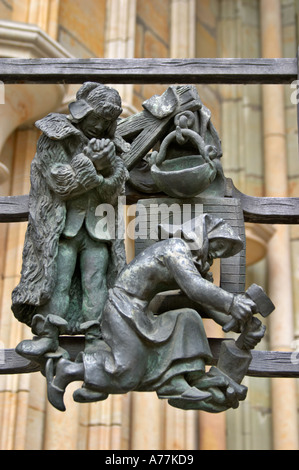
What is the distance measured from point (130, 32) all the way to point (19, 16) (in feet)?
2.58

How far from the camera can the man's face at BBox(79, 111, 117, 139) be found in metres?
3.23

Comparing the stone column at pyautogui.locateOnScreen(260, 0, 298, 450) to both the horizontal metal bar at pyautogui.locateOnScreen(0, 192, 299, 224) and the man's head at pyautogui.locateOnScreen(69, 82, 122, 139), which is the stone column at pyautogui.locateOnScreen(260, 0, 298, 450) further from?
the man's head at pyautogui.locateOnScreen(69, 82, 122, 139)

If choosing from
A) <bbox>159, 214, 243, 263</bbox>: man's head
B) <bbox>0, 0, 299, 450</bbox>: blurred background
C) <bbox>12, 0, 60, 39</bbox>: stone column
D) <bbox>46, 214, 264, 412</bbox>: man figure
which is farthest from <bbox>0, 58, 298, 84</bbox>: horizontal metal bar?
<bbox>12, 0, 60, 39</bbox>: stone column

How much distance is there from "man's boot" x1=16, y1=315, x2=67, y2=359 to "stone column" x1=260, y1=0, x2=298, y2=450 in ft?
10.2

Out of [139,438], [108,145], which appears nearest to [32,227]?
[108,145]

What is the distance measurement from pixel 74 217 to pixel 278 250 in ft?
10.4

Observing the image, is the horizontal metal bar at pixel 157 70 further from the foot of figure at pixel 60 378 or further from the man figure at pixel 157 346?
the foot of figure at pixel 60 378

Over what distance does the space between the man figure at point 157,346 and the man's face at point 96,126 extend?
474 millimetres

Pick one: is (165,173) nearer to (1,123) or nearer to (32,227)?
(32,227)

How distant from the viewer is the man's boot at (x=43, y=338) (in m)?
3.01

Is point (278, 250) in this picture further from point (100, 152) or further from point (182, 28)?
point (100, 152)

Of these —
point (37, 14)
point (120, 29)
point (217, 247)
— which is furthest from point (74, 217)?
point (120, 29)

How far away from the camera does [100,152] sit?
3.19 m

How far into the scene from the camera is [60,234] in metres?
3.20
